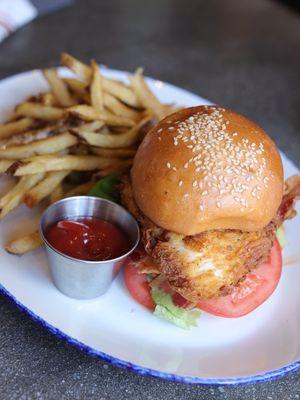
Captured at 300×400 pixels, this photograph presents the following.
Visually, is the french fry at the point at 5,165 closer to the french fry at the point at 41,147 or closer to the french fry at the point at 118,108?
the french fry at the point at 41,147

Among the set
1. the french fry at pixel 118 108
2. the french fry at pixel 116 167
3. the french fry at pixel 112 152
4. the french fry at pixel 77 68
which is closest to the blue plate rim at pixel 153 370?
the french fry at pixel 116 167

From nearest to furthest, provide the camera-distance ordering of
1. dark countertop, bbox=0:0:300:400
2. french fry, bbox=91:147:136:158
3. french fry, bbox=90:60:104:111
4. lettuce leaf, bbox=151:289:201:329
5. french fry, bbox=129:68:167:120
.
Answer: lettuce leaf, bbox=151:289:201:329 → french fry, bbox=91:147:136:158 → french fry, bbox=90:60:104:111 → french fry, bbox=129:68:167:120 → dark countertop, bbox=0:0:300:400

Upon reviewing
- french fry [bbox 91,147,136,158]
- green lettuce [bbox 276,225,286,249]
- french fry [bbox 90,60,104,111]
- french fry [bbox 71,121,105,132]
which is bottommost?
green lettuce [bbox 276,225,286,249]

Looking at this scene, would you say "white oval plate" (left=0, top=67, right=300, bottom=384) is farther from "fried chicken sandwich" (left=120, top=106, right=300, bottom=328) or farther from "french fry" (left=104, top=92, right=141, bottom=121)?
"french fry" (left=104, top=92, right=141, bottom=121)

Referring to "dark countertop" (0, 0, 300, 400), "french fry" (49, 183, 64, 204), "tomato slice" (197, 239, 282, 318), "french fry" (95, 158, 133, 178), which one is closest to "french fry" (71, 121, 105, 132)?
"french fry" (95, 158, 133, 178)

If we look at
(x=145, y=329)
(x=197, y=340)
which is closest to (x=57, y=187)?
(x=145, y=329)

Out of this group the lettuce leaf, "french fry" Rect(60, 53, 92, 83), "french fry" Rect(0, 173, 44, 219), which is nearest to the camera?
the lettuce leaf

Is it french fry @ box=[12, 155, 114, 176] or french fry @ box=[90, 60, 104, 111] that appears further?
french fry @ box=[90, 60, 104, 111]

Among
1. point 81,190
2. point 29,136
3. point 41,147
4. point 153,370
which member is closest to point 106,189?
A: point 81,190
